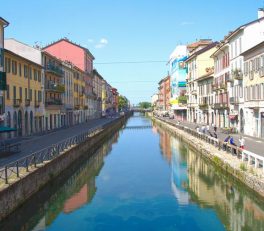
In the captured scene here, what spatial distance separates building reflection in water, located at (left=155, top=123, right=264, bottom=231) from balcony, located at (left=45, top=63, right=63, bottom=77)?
30.2m

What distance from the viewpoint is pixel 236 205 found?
69.2ft

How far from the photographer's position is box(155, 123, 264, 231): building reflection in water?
61.0 feet

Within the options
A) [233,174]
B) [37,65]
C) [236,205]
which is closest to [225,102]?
[37,65]

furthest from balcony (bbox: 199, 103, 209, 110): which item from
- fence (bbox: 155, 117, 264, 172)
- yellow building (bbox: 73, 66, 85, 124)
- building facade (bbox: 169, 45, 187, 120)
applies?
fence (bbox: 155, 117, 264, 172)

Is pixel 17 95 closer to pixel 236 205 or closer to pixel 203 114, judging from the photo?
pixel 236 205

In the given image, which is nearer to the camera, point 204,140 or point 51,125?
point 204,140

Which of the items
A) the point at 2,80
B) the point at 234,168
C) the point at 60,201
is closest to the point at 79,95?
the point at 2,80

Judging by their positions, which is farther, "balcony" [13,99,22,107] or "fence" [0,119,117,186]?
"balcony" [13,99,22,107]

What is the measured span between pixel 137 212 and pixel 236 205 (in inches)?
203

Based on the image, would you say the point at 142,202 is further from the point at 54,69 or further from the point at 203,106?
the point at 203,106

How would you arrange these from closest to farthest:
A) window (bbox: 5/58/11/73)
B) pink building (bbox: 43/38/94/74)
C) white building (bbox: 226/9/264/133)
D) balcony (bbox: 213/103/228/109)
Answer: window (bbox: 5/58/11/73), white building (bbox: 226/9/264/133), balcony (bbox: 213/103/228/109), pink building (bbox: 43/38/94/74)

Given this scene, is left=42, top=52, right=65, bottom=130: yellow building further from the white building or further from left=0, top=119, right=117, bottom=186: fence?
the white building

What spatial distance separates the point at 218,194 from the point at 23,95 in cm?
3089

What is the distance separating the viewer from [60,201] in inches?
890
